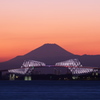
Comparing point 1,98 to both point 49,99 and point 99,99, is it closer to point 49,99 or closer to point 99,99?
point 49,99

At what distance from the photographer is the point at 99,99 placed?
84.9 metres

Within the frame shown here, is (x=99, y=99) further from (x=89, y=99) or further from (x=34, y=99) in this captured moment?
(x=34, y=99)

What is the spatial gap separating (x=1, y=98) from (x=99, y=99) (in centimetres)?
1554

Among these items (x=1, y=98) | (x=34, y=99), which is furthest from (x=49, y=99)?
(x=1, y=98)

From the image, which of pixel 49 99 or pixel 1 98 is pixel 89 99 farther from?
pixel 1 98

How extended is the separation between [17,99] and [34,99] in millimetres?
2876

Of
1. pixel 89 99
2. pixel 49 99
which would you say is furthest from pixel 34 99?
pixel 89 99

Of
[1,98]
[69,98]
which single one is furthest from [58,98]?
[1,98]

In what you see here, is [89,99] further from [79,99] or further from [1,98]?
[1,98]

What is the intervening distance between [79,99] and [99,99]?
10.1 ft

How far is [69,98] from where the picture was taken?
88688 millimetres

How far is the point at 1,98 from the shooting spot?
87562 millimetres

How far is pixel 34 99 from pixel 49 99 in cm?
260

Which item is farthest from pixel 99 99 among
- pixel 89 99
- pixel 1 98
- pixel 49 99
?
pixel 1 98
